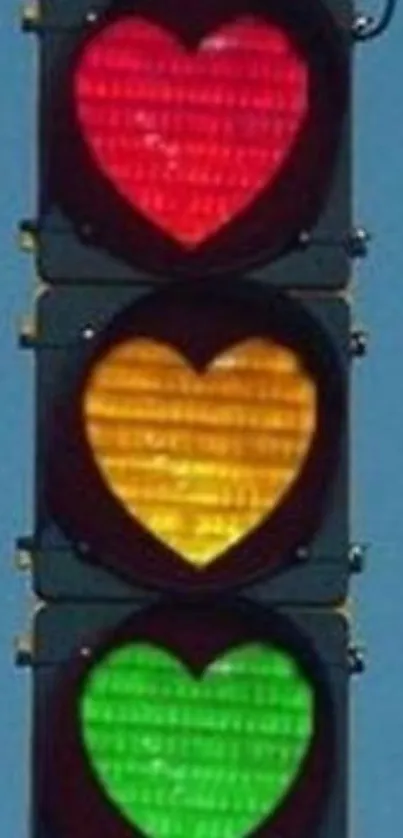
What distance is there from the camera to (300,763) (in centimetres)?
349

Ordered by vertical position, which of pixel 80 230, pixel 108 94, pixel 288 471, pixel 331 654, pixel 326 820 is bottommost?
pixel 326 820

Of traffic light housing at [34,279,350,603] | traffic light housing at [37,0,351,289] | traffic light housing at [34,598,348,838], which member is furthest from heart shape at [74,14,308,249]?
traffic light housing at [34,598,348,838]

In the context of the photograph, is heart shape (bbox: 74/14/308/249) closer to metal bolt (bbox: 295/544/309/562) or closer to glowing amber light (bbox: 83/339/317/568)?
glowing amber light (bbox: 83/339/317/568)

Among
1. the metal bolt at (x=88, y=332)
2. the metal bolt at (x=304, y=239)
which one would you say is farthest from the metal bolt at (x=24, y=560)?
the metal bolt at (x=304, y=239)

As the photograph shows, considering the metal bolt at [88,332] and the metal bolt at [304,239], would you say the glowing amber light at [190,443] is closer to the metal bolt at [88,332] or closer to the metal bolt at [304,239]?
the metal bolt at [88,332]

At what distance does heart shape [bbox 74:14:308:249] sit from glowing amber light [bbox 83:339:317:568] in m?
0.21

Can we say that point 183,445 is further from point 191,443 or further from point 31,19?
point 31,19

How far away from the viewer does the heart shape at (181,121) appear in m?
3.48

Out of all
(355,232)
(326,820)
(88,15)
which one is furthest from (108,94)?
(326,820)

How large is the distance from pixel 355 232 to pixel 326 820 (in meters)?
0.88

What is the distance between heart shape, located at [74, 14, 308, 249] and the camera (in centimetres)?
348

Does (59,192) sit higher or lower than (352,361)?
higher

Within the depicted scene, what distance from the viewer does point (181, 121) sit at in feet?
11.3

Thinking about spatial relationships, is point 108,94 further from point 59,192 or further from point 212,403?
point 212,403
